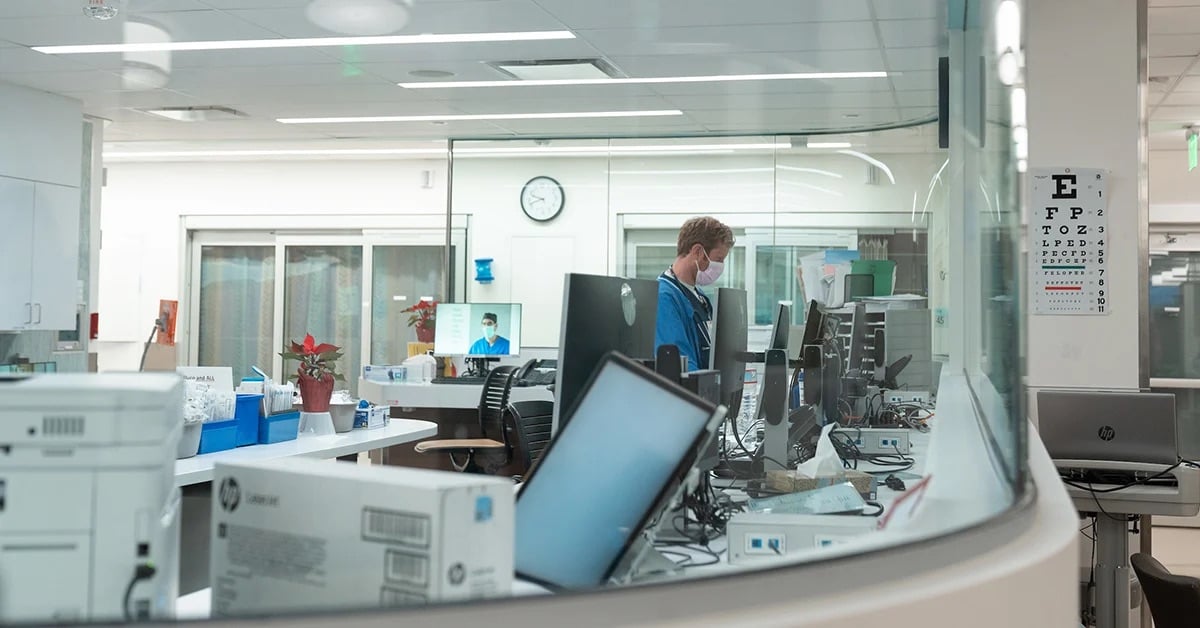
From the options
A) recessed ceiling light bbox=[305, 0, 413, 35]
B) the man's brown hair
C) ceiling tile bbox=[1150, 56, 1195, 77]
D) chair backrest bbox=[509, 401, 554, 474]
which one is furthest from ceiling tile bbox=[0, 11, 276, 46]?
ceiling tile bbox=[1150, 56, 1195, 77]

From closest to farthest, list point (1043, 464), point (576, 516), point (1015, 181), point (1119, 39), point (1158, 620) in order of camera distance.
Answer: point (576, 516) → point (1015, 181) → point (1043, 464) → point (1158, 620) → point (1119, 39)

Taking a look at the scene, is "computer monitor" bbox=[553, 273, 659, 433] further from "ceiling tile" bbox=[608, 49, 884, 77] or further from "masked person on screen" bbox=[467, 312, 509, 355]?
"masked person on screen" bbox=[467, 312, 509, 355]

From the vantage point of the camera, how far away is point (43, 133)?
6.47 metres

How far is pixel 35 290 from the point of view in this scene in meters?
6.39

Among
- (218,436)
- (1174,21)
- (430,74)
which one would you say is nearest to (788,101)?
(430,74)

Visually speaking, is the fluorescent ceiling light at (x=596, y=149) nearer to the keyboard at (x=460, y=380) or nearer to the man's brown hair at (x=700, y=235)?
the keyboard at (x=460, y=380)

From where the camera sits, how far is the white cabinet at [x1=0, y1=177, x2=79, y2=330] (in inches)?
240

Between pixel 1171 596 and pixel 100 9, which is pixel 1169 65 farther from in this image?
pixel 100 9

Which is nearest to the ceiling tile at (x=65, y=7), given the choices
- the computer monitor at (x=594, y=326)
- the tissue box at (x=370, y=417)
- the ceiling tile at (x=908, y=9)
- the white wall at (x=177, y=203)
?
the tissue box at (x=370, y=417)

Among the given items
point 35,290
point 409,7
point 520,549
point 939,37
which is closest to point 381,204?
point 35,290

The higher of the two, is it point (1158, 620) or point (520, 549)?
point (520, 549)

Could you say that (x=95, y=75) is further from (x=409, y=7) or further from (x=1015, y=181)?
(x=1015, y=181)

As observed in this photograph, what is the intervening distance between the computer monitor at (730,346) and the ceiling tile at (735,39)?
7.32 ft

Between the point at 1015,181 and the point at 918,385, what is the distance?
103 inches
